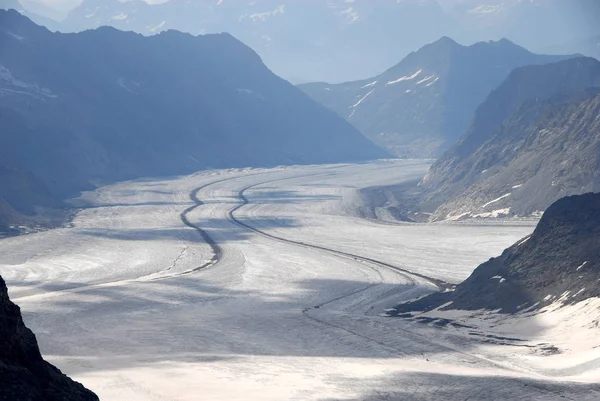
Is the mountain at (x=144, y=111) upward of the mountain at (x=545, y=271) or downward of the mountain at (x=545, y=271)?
upward

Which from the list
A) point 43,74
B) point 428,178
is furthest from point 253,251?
point 43,74

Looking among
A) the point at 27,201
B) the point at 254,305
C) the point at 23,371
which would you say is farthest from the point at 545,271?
the point at 27,201

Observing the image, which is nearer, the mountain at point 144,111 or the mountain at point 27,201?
the mountain at point 27,201

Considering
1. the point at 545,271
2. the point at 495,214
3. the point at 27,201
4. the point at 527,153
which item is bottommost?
the point at 545,271

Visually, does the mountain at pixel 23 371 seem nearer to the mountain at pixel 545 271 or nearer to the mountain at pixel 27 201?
the mountain at pixel 545 271

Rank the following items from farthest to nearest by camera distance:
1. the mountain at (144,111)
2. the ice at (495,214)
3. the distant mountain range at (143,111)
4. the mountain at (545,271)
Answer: the mountain at (144,111)
the distant mountain range at (143,111)
the ice at (495,214)
the mountain at (545,271)

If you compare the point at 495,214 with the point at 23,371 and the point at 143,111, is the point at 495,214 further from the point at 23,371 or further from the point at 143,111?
the point at 143,111

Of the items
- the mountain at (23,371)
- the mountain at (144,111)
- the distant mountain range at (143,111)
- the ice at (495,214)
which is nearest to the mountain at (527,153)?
the ice at (495,214)
